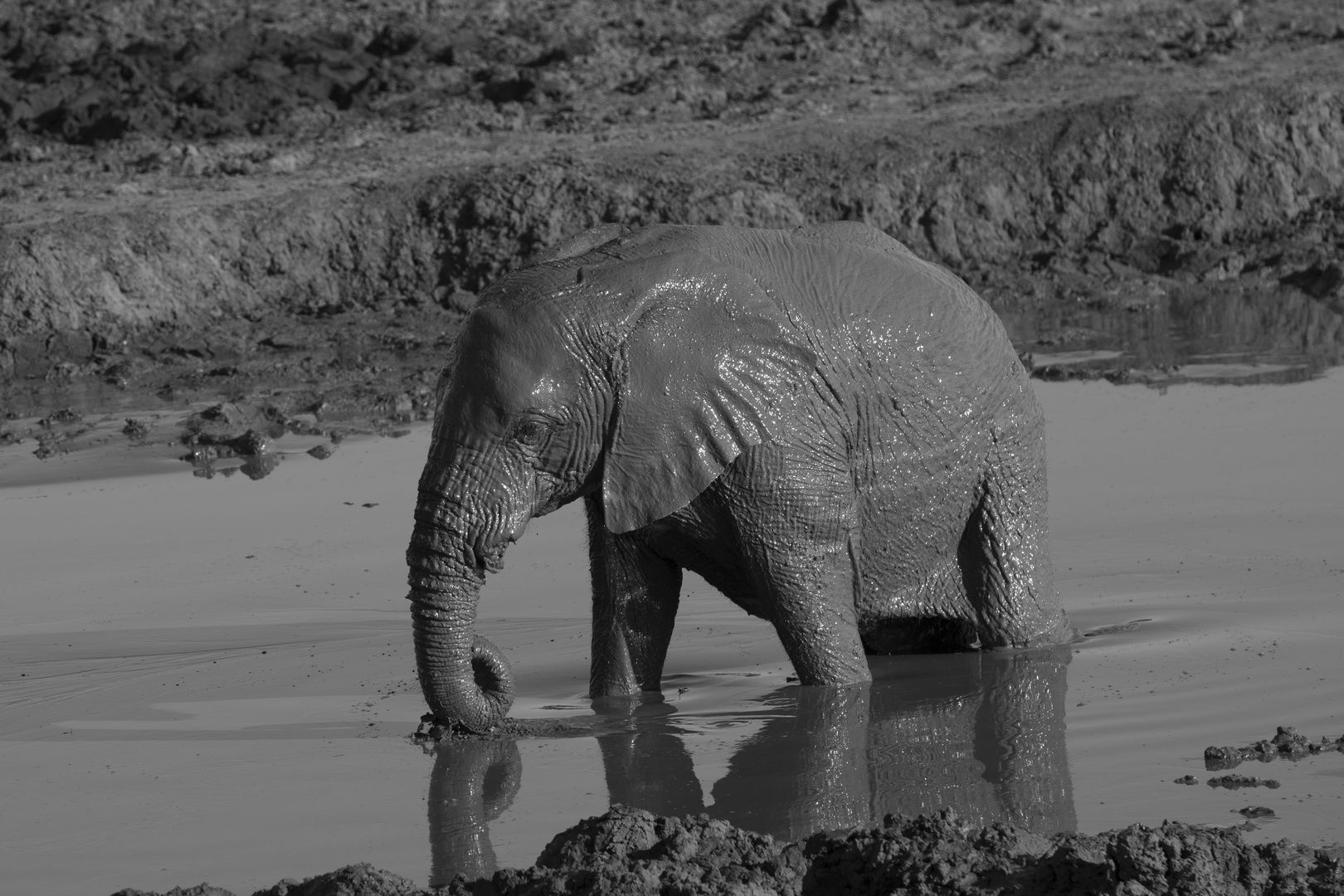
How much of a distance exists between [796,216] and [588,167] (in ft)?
6.29

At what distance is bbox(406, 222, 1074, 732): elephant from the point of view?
7285 mm

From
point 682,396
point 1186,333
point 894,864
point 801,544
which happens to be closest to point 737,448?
point 682,396

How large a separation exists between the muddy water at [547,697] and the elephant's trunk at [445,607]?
1.20 ft

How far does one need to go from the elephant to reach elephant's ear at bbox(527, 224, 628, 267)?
0.05 feet

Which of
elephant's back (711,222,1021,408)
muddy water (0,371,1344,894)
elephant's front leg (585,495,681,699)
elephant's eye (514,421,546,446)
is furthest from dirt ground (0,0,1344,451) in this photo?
elephant's eye (514,421,546,446)

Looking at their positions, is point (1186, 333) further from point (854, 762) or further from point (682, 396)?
point (682, 396)

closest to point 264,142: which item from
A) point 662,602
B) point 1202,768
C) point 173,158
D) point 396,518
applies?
point 173,158

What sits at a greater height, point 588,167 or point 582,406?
point 588,167

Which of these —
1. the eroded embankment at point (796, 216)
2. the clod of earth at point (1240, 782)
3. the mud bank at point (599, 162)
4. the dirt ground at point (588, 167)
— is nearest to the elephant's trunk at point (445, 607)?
the clod of earth at point (1240, 782)

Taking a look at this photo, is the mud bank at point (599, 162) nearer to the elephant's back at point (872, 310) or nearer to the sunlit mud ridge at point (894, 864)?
the elephant's back at point (872, 310)

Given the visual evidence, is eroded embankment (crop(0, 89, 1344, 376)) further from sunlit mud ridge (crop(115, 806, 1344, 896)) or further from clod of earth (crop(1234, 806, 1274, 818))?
sunlit mud ridge (crop(115, 806, 1344, 896))

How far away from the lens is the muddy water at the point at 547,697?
7.18 m

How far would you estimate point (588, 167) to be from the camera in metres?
18.8

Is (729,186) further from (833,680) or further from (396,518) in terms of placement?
(833,680)
